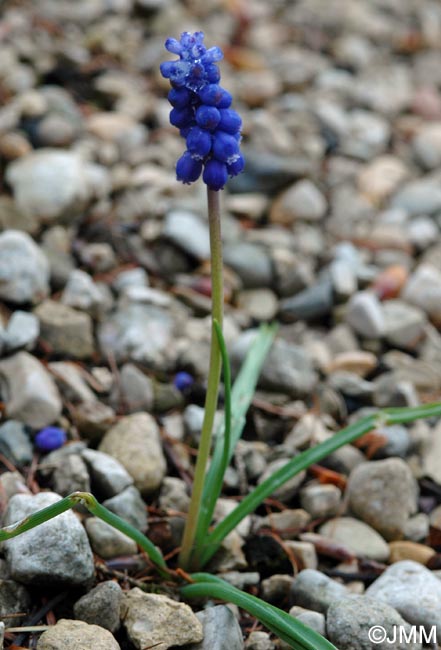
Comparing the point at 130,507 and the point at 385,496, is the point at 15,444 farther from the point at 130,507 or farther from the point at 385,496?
the point at 385,496

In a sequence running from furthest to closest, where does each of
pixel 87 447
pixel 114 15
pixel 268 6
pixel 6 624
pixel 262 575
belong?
pixel 268 6, pixel 114 15, pixel 87 447, pixel 262 575, pixel 6 624

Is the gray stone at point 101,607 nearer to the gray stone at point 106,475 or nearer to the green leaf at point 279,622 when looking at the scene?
the green leaf at point 279,622

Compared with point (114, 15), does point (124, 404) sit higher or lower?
lower

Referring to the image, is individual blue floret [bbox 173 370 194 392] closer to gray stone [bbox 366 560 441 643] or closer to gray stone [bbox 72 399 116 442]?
gray stone [bbox 72 399 116 442]

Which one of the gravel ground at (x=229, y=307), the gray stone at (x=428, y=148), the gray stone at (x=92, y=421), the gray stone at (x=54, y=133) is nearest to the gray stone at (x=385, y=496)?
the gravel ground at (x=229, y=307)

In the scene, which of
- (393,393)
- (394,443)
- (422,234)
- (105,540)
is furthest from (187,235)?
(105,540)

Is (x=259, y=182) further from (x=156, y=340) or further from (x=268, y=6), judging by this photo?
(x=268, y=6)

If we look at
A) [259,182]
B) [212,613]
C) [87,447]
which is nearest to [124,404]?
[87,447]

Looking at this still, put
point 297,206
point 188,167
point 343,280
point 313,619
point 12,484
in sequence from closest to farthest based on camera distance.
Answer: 1. point 188,167
2. point 313,619
3. point 12,484
4. point 343,280
5. point 297,206
